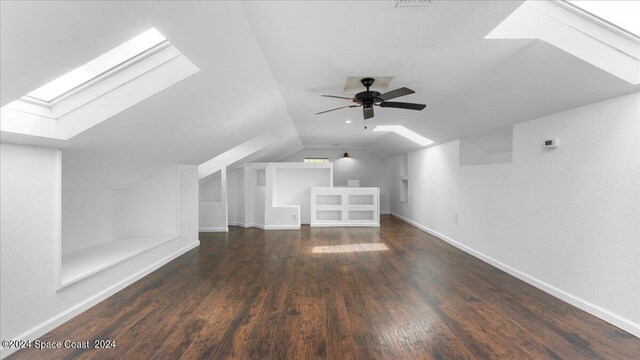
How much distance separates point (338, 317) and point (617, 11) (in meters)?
3.22

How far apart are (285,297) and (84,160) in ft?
8.58

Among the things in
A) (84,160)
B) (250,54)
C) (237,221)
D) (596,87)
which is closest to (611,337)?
(596,87)

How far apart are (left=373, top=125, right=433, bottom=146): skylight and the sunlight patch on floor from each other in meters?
2.62

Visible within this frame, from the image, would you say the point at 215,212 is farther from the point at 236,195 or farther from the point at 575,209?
the point at 575,209

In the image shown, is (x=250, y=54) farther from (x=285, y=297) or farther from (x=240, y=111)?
(x=285, y=297)

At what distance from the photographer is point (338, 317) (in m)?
2.75

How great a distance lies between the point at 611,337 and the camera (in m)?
2.38

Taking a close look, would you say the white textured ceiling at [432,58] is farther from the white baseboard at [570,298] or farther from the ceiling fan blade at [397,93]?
the white baseboard at [570,298]

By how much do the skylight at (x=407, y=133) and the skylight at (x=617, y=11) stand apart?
435 centimetres

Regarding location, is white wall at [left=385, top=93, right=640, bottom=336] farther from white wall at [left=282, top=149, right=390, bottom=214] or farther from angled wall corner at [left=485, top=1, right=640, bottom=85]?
white wall at [left=282, top=149, right=390, bottom=214]

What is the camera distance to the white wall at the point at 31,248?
7.22 feet

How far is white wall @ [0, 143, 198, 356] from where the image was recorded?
2.20 meters

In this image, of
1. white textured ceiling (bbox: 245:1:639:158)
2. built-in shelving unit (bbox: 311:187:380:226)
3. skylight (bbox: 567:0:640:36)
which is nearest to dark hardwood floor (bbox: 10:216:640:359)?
white textured ceiling (bbox: 245:1:639:158)

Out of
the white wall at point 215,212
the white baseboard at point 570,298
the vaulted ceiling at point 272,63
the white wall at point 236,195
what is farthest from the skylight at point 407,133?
the white wall at point 236,195
